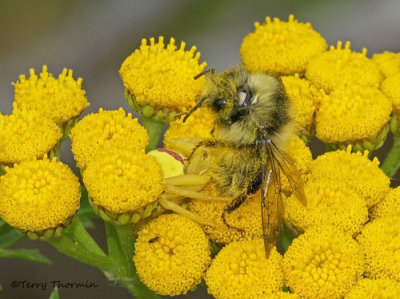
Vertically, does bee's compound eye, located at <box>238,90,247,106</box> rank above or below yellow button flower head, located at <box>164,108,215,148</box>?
above

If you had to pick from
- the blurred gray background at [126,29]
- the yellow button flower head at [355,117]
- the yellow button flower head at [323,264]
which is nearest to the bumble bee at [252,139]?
the yellow button flower head at [323,264]

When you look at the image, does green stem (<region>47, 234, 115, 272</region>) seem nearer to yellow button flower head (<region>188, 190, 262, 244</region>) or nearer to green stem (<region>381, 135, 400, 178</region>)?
yellow button flower head (<region>188, 190, 262, 244</region>)

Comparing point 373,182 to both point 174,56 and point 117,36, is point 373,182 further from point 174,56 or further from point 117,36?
point 117,36

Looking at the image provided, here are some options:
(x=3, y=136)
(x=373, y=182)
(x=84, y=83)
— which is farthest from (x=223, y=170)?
(x=84, y=83)

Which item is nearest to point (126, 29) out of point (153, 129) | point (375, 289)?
point (153, 129)

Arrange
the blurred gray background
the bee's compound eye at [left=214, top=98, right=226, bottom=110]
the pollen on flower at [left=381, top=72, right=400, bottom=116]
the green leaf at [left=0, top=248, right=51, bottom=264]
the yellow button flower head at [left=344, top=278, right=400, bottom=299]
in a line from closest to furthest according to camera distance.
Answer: the yellow button flower head at [left=344, top=278, right=400, bottom=299] → the bee's compound eye at [left=214, top=98, right=226, bottom=110] → the green leaf at [left=0, top=248, right=51, bottom=264] → the pollen on flower at [left=381, top=72, right=400, bottom=116] → the blurred gray background

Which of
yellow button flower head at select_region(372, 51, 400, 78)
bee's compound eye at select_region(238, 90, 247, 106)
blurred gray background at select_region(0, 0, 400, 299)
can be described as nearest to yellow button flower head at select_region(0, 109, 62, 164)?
bee's compound eye at select_region(238, 90, 247, 106)
